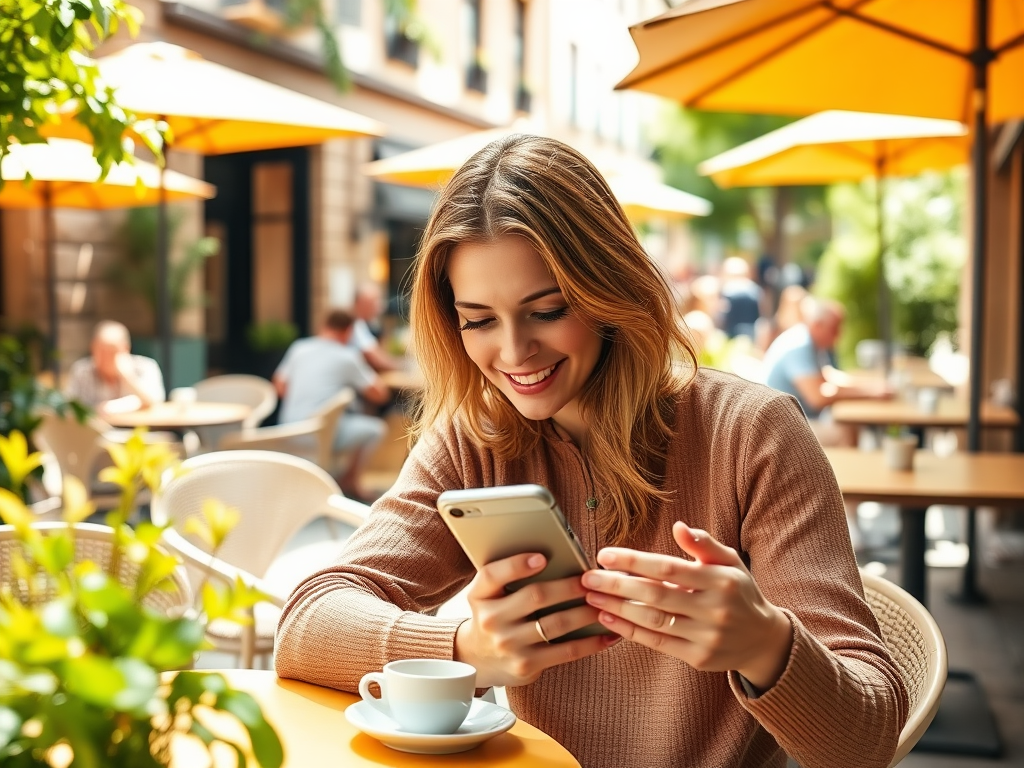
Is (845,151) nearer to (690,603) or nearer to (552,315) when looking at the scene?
(552,315)

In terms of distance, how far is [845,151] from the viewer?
782 cm

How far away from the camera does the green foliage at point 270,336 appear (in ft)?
44.0

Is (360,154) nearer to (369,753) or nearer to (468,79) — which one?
(468,79)

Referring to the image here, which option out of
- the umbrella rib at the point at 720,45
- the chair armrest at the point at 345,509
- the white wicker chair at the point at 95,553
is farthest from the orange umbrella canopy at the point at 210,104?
the white wicker chair at the point at 95,553

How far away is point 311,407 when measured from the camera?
25.6 ft

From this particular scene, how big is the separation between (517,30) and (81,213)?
1269cm

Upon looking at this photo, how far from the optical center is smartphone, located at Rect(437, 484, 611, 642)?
1.24 metres

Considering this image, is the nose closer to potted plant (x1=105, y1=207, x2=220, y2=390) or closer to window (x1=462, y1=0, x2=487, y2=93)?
potted plant (x1=105, y1=207, x2=220, y2=390)

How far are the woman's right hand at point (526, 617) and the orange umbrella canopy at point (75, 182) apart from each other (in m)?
4.36

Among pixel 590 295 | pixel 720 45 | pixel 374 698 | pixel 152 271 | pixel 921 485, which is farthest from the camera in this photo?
pixel 152 271

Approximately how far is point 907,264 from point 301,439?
9923mm

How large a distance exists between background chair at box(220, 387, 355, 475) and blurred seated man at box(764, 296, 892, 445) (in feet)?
9.10

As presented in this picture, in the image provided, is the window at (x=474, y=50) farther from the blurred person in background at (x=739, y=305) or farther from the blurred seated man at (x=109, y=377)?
the blurred seated man at (x=109, y=377)

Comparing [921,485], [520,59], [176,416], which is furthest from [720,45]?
[520,59]
